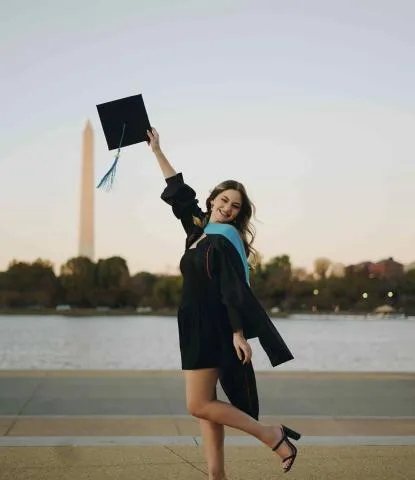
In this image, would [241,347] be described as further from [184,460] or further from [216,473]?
[184,460]

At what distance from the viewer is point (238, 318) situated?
4055mm

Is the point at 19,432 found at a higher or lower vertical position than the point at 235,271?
lower

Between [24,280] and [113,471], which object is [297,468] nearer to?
[113,471]

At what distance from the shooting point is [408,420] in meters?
7.03

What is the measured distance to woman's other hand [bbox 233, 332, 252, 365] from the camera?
13.1ft

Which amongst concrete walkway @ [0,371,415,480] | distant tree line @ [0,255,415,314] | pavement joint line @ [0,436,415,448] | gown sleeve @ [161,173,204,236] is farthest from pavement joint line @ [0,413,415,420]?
distant tree line @ [0,255,415,314]

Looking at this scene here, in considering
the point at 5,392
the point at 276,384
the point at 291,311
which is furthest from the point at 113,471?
the point at 291,311

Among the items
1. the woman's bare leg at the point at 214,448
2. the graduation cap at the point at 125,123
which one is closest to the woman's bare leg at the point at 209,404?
the woman's bare leg at the point at 214,448

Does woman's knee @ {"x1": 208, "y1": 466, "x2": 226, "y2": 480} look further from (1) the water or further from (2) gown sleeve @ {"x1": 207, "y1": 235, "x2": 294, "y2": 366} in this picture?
(1) the water

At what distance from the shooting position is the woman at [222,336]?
4.11 meters

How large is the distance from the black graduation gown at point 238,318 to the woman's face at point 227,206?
15cm

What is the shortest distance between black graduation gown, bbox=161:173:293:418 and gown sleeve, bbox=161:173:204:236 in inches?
9.7

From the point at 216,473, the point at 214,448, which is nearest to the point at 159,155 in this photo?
the point at 214,448

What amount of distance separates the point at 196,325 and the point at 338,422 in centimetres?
313
